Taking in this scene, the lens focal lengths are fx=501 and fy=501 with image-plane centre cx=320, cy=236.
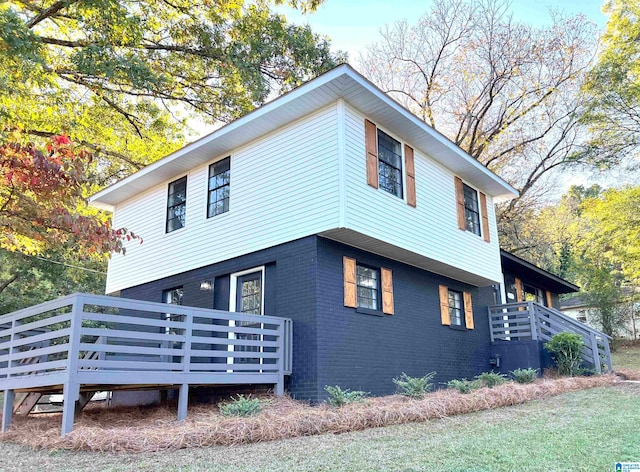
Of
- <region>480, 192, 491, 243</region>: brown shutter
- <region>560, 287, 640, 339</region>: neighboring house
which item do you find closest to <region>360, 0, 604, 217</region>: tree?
<region>560, 287, 640, 339</region>: neighboring house

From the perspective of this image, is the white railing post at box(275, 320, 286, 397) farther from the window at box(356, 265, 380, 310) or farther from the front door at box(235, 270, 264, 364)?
the window at box(356, 265, 380, 310)

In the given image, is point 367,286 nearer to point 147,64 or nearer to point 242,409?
point 242,409

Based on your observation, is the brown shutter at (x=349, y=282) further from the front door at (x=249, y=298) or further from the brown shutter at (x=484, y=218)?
the brown shutter at (x=484, y=218)

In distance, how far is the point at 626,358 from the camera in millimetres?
18688

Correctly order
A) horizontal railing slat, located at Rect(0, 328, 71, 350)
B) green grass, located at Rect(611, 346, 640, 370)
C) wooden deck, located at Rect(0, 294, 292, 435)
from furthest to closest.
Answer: green grass, located at Rect(611, 346, 640, 370) < horizontal railing slat, located at Rect(0, 328, 71, 350) < wooden deck, located at Rect(0, 294, 292, 435)

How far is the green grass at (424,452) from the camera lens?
4188mm

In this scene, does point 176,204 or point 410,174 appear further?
point 176,204

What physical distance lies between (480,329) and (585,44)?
→ 45.2 ft

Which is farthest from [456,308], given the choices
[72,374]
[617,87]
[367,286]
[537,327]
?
[617,87]

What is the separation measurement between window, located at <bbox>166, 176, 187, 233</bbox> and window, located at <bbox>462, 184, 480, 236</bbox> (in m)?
6.67

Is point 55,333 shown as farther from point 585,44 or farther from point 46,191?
point 585,44

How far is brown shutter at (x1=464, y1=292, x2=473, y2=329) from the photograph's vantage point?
1240cm

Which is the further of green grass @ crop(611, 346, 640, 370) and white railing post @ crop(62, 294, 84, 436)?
green grass @ crop(611, 346, 640, 370)

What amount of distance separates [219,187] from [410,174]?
13.1 ft
